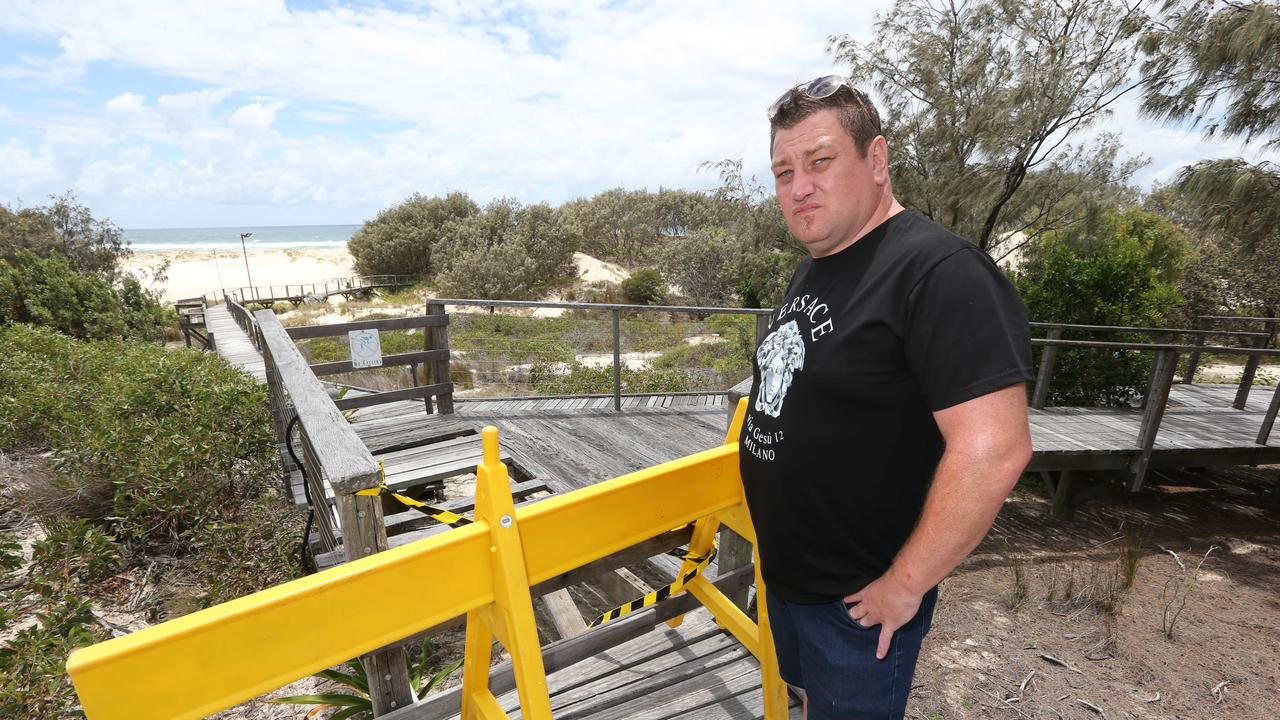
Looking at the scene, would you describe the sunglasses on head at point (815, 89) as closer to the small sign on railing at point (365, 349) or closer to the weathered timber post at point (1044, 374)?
the small sign on railing at point (365, 349)

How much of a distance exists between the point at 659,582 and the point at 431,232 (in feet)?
125

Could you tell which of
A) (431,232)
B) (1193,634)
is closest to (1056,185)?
(1193,634)

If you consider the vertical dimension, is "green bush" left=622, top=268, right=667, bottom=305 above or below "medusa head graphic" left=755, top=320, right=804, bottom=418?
below

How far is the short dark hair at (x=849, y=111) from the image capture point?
4.34 ft

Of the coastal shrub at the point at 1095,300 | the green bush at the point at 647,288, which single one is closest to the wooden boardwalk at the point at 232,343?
the coastal shrub at the point at 1095,300

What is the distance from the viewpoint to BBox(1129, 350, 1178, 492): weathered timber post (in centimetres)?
566

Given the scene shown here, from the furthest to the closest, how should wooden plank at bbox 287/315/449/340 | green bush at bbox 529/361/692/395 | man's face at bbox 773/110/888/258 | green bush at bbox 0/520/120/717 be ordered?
green bush at bbox 529/361/692/395 < wooden plank at bbox 287/315/449/340 < green bush at bbox 0/520/120/717 < man's face at bbox 773/110/888/258

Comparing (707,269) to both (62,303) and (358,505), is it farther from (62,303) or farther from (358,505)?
(358,505)

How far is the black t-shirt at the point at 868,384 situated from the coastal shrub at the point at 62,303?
19.2 metres

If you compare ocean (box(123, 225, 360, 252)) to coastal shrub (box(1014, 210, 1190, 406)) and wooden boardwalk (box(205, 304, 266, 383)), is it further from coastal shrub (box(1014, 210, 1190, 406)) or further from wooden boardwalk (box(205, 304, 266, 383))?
coastal shrub (box(1014, 210, 1190, 406))

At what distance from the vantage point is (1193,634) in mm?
3764

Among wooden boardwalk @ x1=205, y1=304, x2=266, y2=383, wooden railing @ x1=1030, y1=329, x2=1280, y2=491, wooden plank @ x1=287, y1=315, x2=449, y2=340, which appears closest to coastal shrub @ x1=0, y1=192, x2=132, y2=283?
wooden boardwalk @ x1=205, y1=304, x2=266, y2=383

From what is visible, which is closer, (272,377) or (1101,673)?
(1101,673)

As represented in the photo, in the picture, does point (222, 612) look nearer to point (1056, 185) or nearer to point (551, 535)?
point (551, 535)
